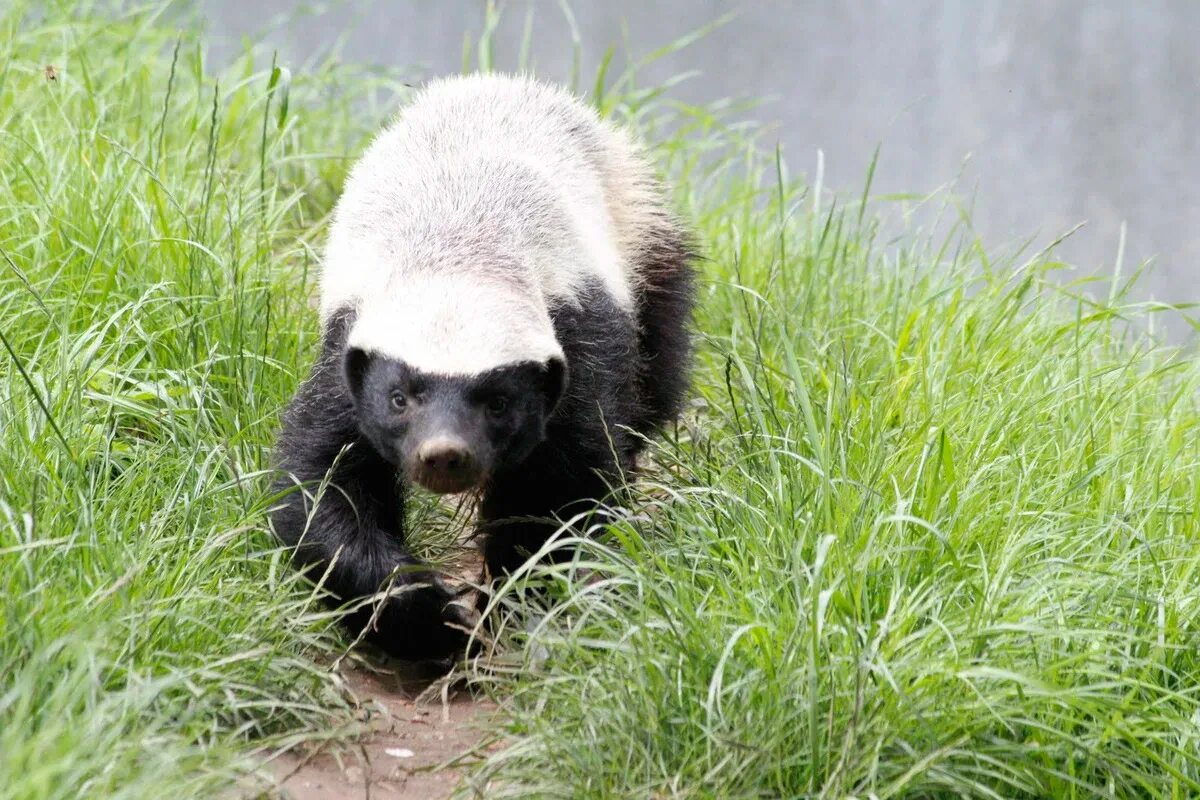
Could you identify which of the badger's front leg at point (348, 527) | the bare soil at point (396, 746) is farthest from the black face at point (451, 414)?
the bare soil at point (396, 746)

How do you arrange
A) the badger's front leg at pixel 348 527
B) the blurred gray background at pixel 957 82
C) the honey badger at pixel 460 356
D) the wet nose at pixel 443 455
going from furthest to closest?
1. the blurred gray background at pixel 957 82
2. the badger's front leg at pixel 348 527
3. the honey badger at pixel 460 356
4. the wet nose at pixel 443 455

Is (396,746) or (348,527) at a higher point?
(348,527)

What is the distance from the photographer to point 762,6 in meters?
7.69

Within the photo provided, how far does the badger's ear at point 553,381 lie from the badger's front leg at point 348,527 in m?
0.53

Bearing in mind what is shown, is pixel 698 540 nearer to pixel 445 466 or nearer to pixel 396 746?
pixel 445 466

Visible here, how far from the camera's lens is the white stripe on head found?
3.71m

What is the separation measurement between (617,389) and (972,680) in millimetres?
1582

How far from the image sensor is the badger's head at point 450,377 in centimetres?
369

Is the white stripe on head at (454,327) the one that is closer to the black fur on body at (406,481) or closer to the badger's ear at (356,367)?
the badger's ear at (356,367)

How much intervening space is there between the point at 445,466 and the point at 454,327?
0.34m

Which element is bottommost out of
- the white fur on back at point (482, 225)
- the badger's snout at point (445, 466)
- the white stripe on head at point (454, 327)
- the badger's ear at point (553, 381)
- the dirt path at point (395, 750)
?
the dirt path at point (395, 750)

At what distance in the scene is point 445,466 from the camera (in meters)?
3.66

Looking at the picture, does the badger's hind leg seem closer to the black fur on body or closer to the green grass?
the green grass

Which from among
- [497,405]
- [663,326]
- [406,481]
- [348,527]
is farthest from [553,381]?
[663,326]
